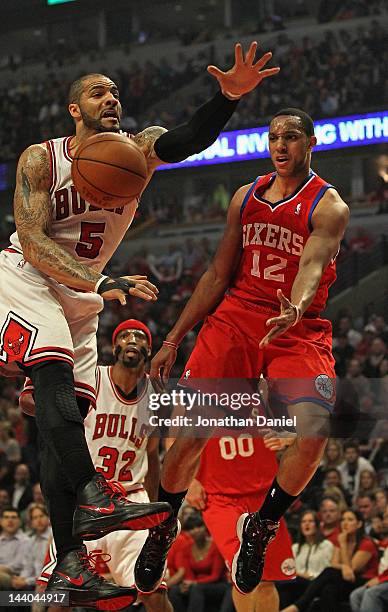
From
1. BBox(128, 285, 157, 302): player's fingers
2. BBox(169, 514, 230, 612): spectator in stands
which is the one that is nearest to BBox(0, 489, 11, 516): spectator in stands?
BBox(169, 514, 230, 612): spectator in stands

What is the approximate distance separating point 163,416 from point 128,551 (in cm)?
98

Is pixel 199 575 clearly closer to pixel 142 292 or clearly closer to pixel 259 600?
pixel 259 600

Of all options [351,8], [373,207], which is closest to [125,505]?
[373,207]

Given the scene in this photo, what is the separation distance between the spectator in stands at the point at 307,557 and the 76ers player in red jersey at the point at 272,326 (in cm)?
316

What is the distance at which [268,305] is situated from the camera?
5.31 metres

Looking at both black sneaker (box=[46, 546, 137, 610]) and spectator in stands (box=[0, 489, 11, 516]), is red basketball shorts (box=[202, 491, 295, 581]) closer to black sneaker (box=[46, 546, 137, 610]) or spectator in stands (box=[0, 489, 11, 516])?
black sneaker (box=[46, 546, 137, 610])

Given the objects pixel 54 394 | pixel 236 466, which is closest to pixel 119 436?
pixel 236 466

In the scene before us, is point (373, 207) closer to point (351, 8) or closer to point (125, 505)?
point (351, 8)

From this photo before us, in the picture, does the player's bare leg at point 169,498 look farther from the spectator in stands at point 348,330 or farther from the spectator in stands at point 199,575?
the spectator in stands at point 348,330

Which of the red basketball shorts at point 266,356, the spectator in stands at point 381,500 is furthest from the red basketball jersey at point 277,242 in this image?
the spectator in stands at point 381,500

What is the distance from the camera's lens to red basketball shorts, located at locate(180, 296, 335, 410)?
5078mm

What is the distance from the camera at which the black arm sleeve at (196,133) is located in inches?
192

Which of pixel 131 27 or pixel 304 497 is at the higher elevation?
pixel 131 27

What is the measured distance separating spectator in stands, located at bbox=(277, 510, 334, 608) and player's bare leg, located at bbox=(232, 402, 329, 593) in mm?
3234
